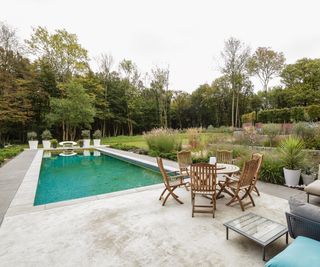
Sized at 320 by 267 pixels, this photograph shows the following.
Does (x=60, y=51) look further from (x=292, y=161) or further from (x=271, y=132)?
(x=292, y=161)

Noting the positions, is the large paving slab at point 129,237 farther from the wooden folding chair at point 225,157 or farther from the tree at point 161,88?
the tree at point 161,88

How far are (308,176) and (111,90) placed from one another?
2300 centimetres

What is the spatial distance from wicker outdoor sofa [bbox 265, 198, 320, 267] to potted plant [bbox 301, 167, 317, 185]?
3190mm

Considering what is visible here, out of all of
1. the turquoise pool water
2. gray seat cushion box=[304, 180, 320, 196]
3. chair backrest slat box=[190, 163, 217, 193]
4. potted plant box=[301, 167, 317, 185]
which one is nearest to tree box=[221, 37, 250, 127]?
the turquoise pool water

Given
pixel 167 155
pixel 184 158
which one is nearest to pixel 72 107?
pixel 167 155

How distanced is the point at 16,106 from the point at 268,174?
19.1 meters

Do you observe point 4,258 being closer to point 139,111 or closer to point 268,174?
point 268,174

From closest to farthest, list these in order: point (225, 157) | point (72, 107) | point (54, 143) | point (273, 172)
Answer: point (273, 172) → point (225, 157) → point (54, 143) → point (72, 107)

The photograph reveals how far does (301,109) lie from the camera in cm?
1329

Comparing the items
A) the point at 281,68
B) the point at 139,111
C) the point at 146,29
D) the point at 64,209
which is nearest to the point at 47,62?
the point at 139,111

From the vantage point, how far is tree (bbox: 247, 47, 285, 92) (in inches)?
859

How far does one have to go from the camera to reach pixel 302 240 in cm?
175

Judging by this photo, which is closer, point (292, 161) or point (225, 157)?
point (292, 161)

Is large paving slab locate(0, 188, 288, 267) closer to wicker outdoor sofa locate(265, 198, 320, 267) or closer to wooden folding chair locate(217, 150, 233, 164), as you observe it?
wicker outdoor sofa locate(265, 198, 320, 267)
